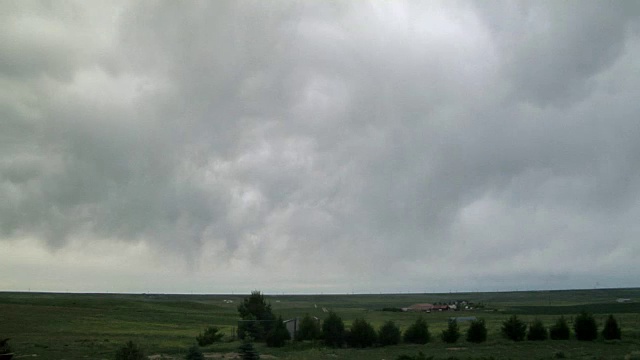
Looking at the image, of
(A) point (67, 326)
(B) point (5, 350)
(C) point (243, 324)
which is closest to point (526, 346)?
(C) point (243, 324)

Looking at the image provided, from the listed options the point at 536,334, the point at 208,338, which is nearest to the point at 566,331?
the point at 536,334

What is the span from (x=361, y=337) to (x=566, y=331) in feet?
60.9

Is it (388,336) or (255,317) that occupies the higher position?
(255,317)

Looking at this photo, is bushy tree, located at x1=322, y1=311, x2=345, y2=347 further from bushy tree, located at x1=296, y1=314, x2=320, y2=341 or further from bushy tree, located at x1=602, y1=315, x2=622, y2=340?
bushy tree, located at x1=602, y1=315, x2=622, y2=340

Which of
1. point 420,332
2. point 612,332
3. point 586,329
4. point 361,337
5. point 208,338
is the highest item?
point 586,329

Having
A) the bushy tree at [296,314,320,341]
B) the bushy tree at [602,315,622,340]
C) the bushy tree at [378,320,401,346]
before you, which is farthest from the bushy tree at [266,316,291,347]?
the bushy tree at [602,315,622,340]

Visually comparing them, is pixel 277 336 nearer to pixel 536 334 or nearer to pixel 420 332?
pixel 420 332

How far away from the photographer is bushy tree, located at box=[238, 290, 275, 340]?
5341cm

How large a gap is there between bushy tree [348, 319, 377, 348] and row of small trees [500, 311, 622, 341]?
12.3 meters

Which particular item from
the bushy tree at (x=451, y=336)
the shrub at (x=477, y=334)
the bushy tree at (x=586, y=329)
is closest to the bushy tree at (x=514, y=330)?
the shrub at (x=477, y=334)

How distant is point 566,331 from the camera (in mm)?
54250

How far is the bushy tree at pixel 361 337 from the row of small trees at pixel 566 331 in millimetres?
12278

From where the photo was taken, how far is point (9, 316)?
8606 cm

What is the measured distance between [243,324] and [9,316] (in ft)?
161
